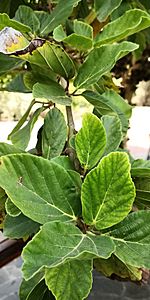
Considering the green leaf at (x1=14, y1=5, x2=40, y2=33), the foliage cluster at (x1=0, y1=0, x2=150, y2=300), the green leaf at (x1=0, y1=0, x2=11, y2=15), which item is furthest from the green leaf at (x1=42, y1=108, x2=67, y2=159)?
the green leaf at (x1=0, y1=0, x2=11, y2=15)

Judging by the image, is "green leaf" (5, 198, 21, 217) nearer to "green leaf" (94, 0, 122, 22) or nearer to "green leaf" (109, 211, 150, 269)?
"green leaf" (109, 211, 150, 269)

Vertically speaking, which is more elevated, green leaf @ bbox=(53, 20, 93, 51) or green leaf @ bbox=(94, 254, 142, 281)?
green leaf @ bbox=(53, 20, 93, 51)

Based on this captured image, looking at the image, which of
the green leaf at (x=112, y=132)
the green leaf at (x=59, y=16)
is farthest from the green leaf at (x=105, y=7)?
the green leaf at (x=112, y=132)

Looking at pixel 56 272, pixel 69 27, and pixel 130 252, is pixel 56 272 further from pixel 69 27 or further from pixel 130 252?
pixel 69 27

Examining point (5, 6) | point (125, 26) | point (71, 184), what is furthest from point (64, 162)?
point (5, 6)

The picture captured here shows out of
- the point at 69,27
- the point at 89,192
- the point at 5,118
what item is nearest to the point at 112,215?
the point at 89,192

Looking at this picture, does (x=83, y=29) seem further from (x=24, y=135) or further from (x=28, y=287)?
(x=28, y=287)
